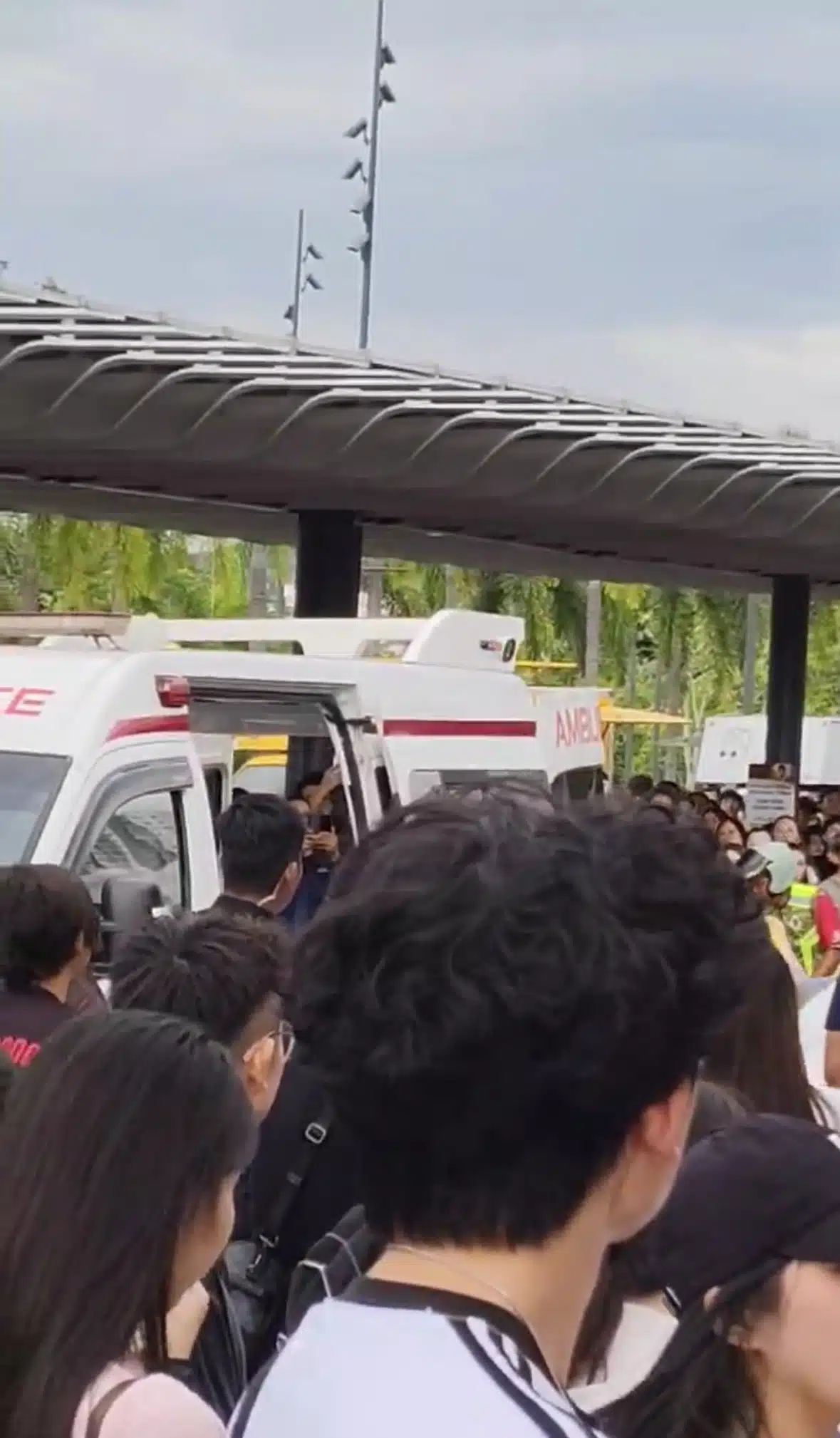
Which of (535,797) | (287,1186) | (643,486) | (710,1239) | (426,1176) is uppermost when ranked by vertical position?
(643,486)

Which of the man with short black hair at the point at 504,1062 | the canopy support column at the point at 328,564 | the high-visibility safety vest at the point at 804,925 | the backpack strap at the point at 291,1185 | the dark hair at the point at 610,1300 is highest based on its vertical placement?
the canopy support column at the point at 328,564

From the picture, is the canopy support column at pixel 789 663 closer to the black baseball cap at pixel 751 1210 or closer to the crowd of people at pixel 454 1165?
the crowd of people at pixel 454 1165

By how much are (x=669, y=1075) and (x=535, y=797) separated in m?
0.29

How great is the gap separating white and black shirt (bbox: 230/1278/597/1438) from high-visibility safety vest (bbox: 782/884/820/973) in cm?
845

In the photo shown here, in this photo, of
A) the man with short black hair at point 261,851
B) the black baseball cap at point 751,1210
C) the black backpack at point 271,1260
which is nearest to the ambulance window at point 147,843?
the man with short black hair at point 261,851

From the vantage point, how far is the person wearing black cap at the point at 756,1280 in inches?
94.7

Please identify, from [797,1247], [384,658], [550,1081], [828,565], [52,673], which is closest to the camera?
[550,1081]

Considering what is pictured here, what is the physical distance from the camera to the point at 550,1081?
172 centimetres

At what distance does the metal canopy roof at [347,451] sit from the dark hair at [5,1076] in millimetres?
11623

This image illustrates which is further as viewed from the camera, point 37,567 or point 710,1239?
point 37,567

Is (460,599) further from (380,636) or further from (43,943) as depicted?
(43,943)

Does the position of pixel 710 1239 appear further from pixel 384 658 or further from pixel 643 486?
pixel 643 486

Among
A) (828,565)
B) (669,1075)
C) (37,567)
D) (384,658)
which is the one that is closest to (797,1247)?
(669,1075)

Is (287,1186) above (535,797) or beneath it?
beneath
